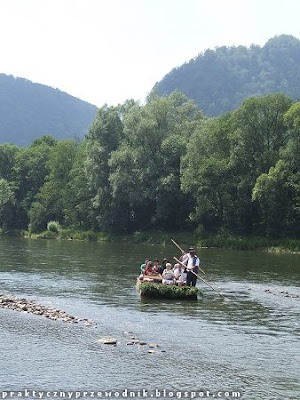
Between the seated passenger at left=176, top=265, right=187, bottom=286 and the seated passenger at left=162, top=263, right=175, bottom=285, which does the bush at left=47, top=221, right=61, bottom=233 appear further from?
the seated passenger at left=176, top=265, right=187, bottom=286

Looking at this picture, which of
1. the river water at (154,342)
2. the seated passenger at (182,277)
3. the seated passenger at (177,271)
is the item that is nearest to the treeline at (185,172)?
the river water at (154,342)

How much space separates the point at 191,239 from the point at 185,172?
30.5 feet

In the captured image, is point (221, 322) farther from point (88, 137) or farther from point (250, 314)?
point (88, 137)

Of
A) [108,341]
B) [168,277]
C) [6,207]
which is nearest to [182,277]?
[168,277]

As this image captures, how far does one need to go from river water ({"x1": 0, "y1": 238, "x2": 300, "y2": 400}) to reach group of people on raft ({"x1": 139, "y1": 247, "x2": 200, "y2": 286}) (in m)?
1.33

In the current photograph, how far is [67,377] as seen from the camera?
16.1 meters

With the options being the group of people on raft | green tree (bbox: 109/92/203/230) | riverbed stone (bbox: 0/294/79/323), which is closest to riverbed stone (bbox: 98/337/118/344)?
riverbed stone (bbox: 0/294/79/323)

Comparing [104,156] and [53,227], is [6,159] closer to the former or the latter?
[53,227]

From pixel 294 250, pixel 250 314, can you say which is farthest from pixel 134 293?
pixel 294 250

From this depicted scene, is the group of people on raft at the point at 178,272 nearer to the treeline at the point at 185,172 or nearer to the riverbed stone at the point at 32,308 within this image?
the riverbed stone at the point at 32,308

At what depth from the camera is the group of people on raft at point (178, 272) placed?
3169 centimetres

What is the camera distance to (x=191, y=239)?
81.1m

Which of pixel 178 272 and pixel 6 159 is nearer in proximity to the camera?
pixel 178 272

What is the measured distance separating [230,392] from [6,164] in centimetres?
12684
